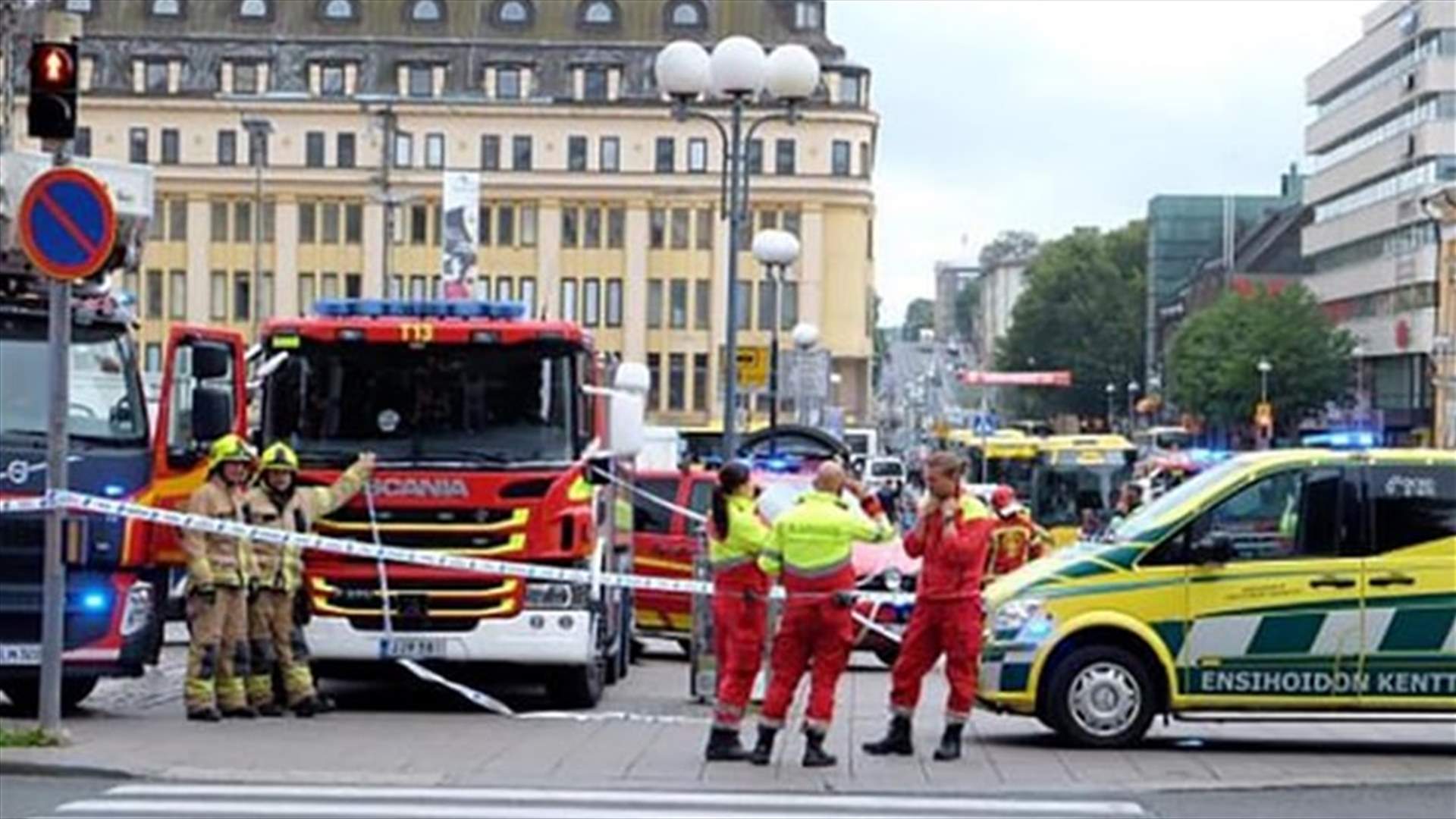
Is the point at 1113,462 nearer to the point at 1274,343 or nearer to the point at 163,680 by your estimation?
the point at 163,680

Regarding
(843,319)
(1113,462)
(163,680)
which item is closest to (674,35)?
(843,319)

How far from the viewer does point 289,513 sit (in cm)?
1903

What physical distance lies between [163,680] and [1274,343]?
305ft

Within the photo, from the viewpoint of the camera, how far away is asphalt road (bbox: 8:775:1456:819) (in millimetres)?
14094

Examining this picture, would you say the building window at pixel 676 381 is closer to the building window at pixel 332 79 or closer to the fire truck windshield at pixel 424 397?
the building window at pixel 332 79

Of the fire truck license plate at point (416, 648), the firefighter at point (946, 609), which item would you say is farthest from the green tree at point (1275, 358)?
the firefighter at point (946, 609)

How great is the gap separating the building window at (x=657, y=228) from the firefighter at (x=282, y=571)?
3782 inches

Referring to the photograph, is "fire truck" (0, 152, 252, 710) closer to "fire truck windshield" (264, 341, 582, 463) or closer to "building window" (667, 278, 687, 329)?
"fire truck windshield" (264, 341, 582, 463)

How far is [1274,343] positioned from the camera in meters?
112

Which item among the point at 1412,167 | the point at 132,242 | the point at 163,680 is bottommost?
the point at 163,680

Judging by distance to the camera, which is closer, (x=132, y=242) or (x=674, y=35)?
(x=132, y=242)

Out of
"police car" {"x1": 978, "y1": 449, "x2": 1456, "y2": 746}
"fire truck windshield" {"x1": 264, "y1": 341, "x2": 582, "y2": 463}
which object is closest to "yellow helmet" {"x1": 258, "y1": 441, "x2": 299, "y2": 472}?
"fire truck windshield" {"x1": 264, "y1": 341, "x2": 582, "y2": 463}

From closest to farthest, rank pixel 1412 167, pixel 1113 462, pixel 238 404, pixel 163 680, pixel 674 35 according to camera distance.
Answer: pixel 238 404, pixel 163 680, pixel 1113 462, pixel 1412 167, pixel 674 35

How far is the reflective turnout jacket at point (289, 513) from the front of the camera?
18.9 meters
